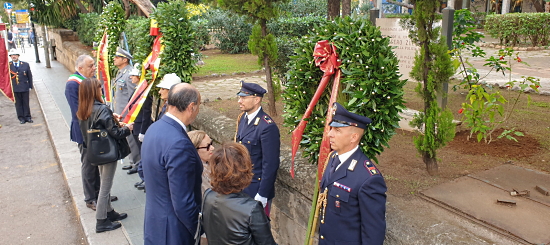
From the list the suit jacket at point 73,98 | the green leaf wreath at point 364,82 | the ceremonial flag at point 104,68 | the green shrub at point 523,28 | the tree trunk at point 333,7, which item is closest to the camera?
the green leaf wreath at point 364,82

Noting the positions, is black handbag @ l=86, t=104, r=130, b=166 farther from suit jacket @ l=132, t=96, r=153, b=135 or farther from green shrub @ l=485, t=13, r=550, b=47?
green shrub @ l=485, t=13, r=550, b=47

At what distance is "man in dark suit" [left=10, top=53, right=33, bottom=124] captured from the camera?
11.3 meters

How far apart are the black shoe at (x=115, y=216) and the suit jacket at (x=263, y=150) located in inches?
90.3

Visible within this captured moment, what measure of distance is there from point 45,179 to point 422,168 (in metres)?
6.13

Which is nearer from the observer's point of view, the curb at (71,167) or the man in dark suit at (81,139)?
the curb at (71,167)

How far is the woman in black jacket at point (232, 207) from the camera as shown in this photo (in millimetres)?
2588

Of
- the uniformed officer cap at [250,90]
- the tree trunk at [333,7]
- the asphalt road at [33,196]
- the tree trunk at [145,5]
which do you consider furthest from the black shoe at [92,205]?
the tree trunk at [333,7]

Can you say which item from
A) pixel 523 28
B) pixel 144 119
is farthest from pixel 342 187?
pixel 523 28

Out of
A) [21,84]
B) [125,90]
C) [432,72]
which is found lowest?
[21,84]

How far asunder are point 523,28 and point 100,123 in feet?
61.9

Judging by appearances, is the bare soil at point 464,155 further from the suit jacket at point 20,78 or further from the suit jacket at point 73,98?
the suit jacket at point 20,78

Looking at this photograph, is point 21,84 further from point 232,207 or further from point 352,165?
point 352,165

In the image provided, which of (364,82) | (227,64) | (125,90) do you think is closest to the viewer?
(364,82)

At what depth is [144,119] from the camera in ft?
21.2
